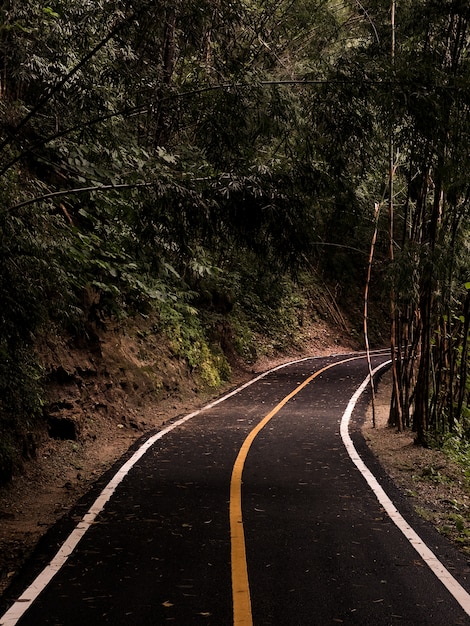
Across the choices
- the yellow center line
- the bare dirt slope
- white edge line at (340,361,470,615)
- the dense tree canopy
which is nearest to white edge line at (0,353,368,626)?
the bare dirt slope

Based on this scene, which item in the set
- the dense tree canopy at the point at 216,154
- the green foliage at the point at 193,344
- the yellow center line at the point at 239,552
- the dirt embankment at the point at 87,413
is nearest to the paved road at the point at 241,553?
the yellow center line at the point at 239,552

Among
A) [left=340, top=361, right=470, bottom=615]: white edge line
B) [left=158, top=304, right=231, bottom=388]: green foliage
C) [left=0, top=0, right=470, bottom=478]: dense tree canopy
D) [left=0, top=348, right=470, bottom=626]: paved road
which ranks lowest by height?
[left=340, top=361, right=470, bottom=615]: white edge line

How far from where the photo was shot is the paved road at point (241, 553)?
4.68 metres

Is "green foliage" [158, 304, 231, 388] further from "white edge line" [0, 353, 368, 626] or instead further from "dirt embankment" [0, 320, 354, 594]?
"white edge line" [0, 353, 368, 626]

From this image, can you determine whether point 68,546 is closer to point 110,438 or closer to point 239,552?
point 239,552

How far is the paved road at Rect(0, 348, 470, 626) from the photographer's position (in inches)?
184

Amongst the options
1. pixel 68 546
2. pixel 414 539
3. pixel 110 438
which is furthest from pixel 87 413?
pixel 414 539

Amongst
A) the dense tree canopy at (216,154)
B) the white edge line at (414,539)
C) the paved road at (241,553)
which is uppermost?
the dense tree canopy at (216,154)

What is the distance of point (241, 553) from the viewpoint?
5930mm

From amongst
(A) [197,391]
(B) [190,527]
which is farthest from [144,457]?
(A) [197,391]

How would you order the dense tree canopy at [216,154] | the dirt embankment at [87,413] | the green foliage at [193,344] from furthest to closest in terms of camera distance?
1. the green foliage at [193,344]
2. the dirt embankment at [87,413]
3. the dense tree canopy at [216,154]

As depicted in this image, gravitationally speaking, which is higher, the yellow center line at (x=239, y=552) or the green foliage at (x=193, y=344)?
the green foliage at (x=193, y=344)

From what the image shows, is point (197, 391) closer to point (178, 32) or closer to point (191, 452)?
point (191, 452)

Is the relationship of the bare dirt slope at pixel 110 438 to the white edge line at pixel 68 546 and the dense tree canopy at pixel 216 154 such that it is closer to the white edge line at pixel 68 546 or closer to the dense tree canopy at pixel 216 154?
the white edge line at pixel 68 546
